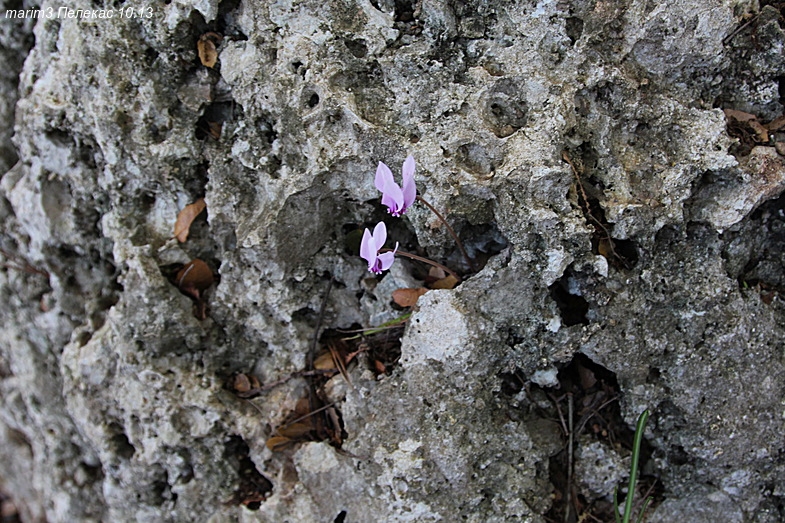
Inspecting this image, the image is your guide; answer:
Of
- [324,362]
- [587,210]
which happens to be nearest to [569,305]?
[587,210]

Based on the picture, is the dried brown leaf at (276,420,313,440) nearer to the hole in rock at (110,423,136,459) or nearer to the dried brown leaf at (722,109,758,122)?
the hole in rock at (110,423,136,459)

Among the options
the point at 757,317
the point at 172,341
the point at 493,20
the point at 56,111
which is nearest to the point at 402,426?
the point at 172,341

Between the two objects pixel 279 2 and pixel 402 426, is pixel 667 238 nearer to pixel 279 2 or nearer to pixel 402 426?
pixel 402 426

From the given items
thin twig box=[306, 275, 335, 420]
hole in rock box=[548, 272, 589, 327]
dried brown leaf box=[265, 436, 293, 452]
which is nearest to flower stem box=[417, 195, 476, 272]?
hole in rock box=[548, 272, 589, 327]

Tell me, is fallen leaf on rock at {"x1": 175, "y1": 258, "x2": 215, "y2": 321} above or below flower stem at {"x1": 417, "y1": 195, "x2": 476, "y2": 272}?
below

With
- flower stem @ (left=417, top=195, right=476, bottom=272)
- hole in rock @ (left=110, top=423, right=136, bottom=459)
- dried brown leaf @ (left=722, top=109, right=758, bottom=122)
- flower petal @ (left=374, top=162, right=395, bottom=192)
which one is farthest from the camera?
hole in rock @ (left=110, top=423, right=136, bottom=459)

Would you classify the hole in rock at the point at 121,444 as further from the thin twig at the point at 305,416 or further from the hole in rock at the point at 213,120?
the hole in rock at the point at 213,120

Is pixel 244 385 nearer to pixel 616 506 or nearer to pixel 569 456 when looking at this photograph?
pixel 569 456
